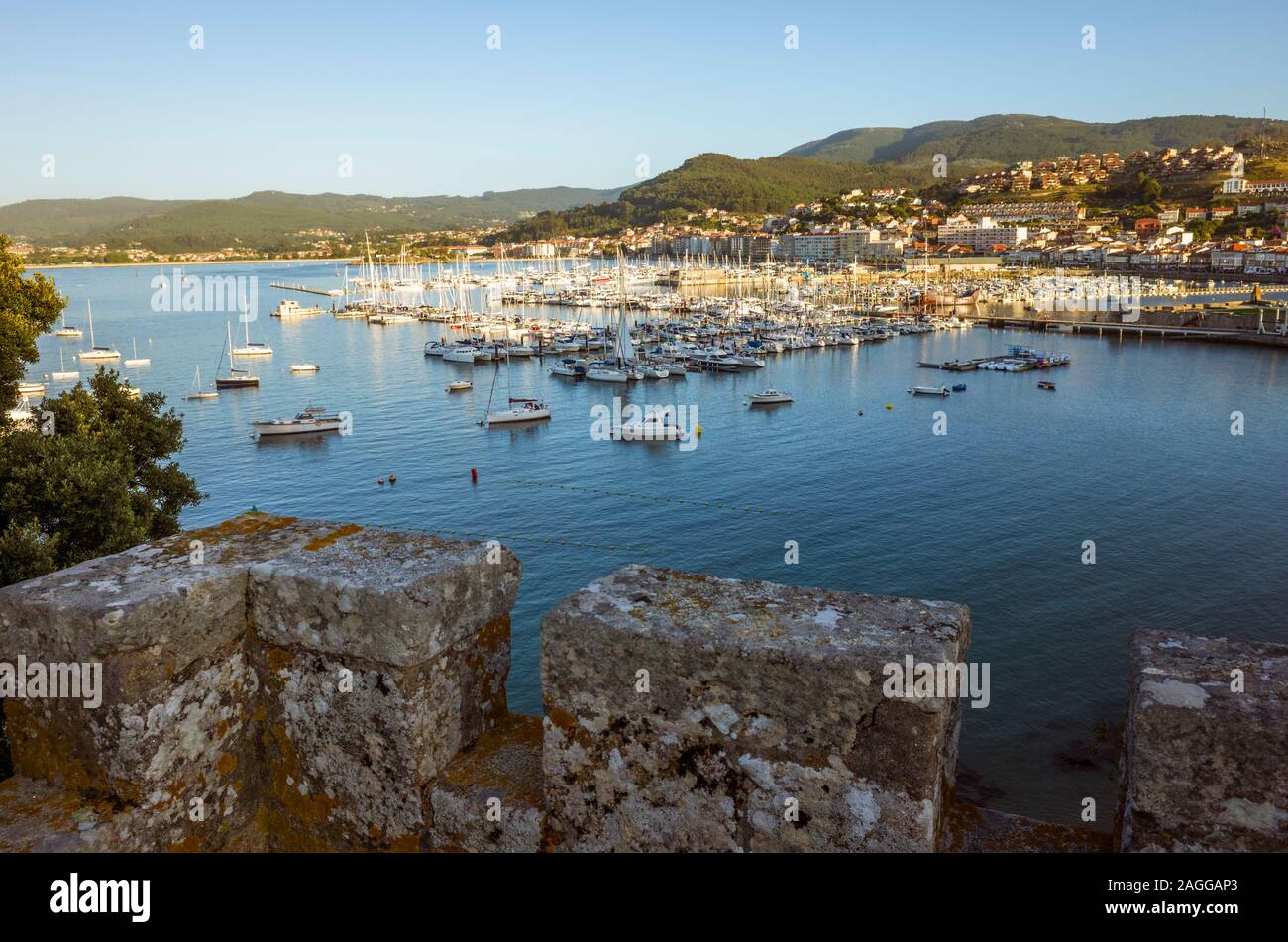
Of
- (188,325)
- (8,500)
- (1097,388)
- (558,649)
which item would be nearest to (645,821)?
(558,649)

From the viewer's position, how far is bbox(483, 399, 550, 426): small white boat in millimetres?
52625

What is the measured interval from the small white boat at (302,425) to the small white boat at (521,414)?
9334 mm

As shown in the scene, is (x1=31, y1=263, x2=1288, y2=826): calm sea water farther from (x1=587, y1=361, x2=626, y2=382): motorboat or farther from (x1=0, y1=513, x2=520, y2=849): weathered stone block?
(x1=0, y1=513, x2=520, y2=849): weathered stone block

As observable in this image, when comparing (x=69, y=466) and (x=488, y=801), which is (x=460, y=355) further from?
(x=488, y=801)

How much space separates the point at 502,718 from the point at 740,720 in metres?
1.26

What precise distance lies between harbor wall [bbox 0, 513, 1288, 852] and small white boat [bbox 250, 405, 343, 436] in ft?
166

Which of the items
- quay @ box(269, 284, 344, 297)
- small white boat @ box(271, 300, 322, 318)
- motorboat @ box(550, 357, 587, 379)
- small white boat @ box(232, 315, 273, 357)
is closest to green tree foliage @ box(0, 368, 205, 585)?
motorboat @ box(550, 357, 587, 379)

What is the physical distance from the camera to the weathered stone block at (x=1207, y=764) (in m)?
2.08

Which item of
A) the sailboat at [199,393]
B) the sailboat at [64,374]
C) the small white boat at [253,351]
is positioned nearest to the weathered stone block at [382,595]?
the sailboat at [199,393]

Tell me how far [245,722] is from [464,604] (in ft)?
3.37

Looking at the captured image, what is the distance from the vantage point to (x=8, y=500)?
10594 millimetres

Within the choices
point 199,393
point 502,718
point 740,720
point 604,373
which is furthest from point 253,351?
point 740,720

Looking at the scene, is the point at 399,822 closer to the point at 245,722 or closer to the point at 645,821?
the point at 245,722

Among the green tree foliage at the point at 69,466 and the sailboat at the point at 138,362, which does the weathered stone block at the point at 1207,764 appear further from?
the sailboat at the point at 138,362
